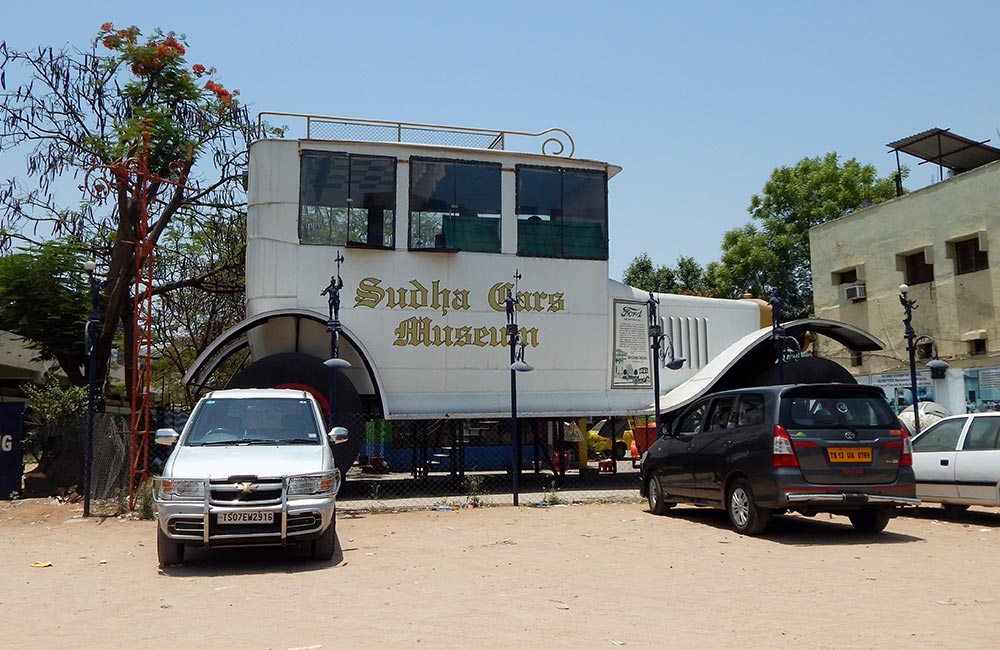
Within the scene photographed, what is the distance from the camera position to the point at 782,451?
33.3 ft

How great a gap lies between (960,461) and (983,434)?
474 millimetres

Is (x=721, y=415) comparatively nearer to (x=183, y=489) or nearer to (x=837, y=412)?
(x=837, y=412)

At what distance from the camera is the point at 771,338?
56.2 feet

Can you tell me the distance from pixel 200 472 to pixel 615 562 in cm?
430

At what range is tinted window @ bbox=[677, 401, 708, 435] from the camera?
12.5 m

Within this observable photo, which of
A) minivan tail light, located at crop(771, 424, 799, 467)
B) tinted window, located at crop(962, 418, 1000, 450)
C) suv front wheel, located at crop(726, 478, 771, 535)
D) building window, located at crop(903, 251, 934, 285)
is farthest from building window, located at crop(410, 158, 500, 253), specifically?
building window, located at crop(903, 251, 934, 285)

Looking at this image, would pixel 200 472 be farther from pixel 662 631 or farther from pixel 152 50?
pixel 152 50

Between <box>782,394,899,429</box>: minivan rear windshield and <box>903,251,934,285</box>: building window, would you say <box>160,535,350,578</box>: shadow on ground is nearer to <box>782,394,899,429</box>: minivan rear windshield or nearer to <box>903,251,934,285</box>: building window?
<box>782,394,899,429</box>: minivan rear windshield

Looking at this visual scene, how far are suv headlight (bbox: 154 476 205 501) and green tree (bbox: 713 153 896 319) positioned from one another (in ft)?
108

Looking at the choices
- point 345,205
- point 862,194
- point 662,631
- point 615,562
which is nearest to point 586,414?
point 345,205

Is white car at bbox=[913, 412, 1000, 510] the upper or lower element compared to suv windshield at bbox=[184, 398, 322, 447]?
lower

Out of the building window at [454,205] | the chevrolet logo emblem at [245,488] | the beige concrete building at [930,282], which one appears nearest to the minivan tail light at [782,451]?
the chevrolet logo emblem at [245,488]

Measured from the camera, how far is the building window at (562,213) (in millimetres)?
16188

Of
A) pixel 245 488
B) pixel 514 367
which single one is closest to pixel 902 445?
pixel 514 367
